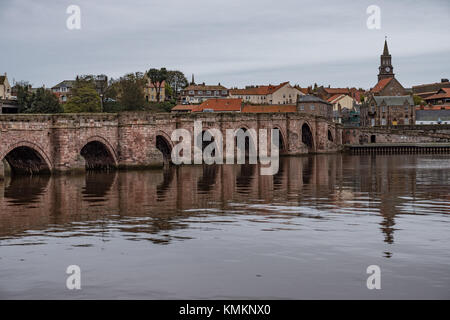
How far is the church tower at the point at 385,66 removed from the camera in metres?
143

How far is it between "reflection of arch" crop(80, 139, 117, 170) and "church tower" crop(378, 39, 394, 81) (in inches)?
4358

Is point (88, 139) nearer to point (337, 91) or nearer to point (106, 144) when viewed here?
point (106, 144)

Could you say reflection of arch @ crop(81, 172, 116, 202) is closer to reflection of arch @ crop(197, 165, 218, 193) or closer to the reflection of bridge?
the reflection of bridge

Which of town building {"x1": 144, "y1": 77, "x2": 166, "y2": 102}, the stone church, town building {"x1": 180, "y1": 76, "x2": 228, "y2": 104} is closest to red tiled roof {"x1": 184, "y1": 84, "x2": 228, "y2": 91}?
town building {"x1": 180, "y1": 76, "x2": 228, "y2": 104}

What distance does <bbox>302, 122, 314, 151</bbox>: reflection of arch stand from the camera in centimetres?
7481

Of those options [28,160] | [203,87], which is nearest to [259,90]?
[203,87]

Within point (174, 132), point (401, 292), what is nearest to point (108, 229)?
point (401, 292)

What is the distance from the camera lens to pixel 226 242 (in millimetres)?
16266

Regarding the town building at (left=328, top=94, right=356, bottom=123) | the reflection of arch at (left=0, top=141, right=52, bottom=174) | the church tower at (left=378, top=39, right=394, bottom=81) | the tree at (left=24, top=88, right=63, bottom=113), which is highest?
the church tower at (left=378, top=39, right=394, bottom=81)

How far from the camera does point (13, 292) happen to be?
1160 cm

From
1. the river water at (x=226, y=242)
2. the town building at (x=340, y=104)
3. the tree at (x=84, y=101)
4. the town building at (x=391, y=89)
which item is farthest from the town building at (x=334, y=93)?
the river water at (x=226, y=242)

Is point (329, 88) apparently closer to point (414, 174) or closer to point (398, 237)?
point (414, 174)

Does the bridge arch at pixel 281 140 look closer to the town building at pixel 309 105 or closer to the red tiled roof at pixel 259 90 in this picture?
the town building at pixel 309 105

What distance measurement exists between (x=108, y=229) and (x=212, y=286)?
728 centimetres
